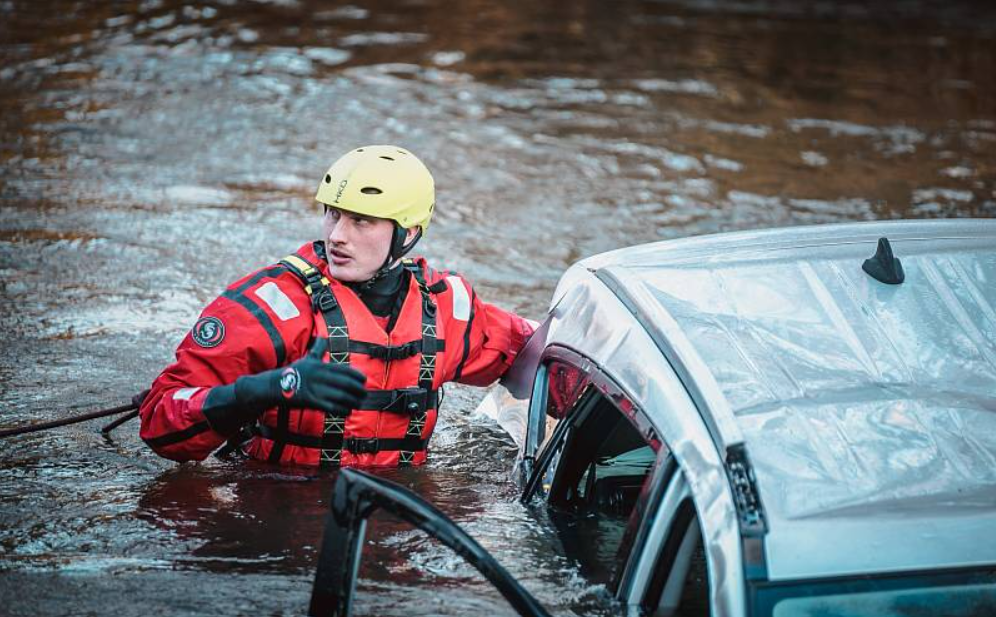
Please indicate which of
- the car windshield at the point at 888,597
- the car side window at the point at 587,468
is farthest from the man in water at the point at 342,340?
the car windshield at the point at 888,597

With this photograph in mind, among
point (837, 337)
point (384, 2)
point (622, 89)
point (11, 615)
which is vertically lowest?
point (11, 615)

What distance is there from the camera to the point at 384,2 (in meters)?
17.3

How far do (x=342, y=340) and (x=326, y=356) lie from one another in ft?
0.27

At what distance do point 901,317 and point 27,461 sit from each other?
12.1 feet

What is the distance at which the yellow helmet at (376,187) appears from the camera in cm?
473

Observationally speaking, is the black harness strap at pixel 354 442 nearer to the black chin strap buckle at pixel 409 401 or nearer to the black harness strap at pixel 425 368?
the black harness strap at pixel 425 368

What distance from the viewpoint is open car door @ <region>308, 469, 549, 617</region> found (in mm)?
3293

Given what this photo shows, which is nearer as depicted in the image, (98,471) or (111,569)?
(111,569)

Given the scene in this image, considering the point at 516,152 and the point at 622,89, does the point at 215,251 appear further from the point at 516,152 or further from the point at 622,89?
the point at 622,89

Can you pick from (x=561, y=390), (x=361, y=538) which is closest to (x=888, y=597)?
(x=361, y=538)

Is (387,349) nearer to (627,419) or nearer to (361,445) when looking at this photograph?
(361,445)

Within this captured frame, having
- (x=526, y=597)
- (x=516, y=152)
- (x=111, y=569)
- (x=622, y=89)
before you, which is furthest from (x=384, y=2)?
(x=526, y=597)

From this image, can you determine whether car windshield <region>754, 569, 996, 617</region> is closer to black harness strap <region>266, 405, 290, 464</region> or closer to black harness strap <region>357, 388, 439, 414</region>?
black harness strap <region>357, 388, 439, 414</region>

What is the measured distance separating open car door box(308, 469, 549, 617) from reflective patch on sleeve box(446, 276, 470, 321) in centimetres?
177
